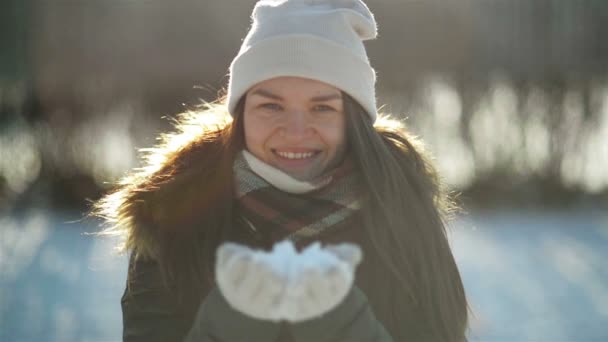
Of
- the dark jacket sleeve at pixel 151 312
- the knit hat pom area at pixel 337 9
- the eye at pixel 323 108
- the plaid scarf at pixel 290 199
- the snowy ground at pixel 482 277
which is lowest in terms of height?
the snowy ground at pixel 482 277

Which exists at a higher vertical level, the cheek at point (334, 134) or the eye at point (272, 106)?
the eye at point (272, 106)

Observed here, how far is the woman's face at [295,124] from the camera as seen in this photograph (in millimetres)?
2229

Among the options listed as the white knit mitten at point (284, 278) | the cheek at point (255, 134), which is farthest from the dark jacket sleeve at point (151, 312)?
the white knit mitten at point (284, 278)

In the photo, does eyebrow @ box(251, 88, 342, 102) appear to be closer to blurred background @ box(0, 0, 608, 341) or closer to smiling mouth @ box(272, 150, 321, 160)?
smiling mouth @ box(272, 150, 321, 160)

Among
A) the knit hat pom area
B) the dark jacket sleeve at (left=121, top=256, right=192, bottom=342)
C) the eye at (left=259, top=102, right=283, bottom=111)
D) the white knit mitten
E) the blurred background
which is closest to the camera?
the white knit mitten

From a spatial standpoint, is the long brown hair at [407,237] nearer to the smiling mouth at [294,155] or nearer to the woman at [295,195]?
the woman at [295,195]

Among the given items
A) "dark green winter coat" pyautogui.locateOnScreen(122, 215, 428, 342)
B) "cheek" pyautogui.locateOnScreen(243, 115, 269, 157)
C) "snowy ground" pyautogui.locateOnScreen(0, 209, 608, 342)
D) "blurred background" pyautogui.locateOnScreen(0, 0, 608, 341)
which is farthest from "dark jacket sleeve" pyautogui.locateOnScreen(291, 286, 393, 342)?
"blurred background" pyautogui.locateOnScreen(0, 0, 608, 341)

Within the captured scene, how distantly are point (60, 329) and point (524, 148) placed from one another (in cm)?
512

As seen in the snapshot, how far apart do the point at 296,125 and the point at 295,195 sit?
247 mm

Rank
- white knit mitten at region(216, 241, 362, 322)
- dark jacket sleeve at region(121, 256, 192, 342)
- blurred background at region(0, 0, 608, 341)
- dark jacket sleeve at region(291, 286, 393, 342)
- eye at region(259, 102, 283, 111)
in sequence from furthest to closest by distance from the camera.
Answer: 1. blurred background at region(0, 0, 608, 341)
2. eye at region(259, 102, 283, 111)
3. dark jacket sleeve at region(121, 256, 192, 342)
4. dark jacket sleeve at region(291, 286, 393, 342)
5. white knit mitten at region(216, 241, 362, 322)

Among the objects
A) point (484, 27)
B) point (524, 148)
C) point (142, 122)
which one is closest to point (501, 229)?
point (524, 148)

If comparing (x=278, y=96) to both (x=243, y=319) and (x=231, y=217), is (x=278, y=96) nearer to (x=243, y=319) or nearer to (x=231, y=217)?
(x=231, y=217)

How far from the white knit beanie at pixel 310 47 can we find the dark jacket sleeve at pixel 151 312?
57 centimetres

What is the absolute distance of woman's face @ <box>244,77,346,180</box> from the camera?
7.31 feet
